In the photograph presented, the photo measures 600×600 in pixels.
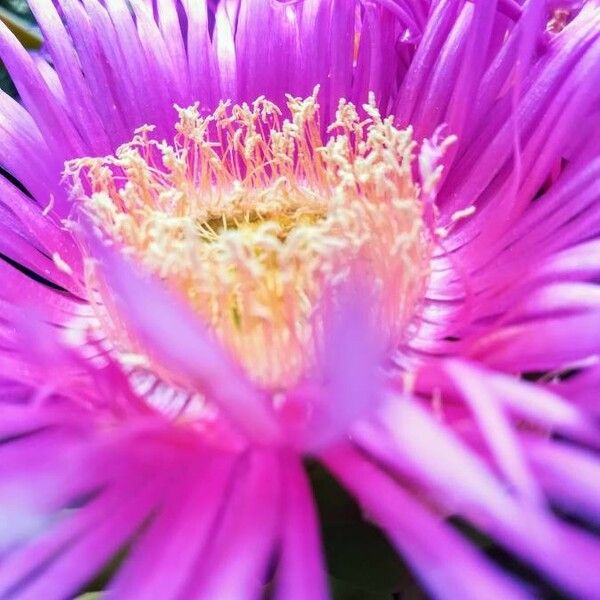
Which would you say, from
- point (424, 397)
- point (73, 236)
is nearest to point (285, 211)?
point (73, 236)

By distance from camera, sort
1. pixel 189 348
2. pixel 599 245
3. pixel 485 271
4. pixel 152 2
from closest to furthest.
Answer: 1. pixel 189 348
2. pixel 599 245
3. pixel 485 271
4. pixel 152 2

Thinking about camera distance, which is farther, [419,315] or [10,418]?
[419,315]

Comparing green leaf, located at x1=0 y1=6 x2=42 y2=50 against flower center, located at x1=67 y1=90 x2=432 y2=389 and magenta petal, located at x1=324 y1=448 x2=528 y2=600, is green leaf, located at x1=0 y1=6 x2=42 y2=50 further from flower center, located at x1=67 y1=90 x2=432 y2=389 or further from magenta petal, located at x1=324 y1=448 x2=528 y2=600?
magenta petal, located at x1=324 y1=448 x2=528 y2=600

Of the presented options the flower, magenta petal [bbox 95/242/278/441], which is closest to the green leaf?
the flower

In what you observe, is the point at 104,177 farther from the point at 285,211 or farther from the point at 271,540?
the point at 271,540

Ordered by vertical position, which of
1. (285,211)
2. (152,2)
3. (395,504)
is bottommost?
(395,504)

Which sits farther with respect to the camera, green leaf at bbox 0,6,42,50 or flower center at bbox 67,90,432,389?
green leaf at bbox 0,6,42,50

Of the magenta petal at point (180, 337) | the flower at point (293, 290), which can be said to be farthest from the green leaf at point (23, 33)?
the magenta petal at point (180, 337)

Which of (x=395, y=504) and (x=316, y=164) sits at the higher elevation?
(x=316, y=164)

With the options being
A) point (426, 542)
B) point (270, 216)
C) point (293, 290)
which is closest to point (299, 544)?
point (426, 542)
